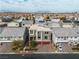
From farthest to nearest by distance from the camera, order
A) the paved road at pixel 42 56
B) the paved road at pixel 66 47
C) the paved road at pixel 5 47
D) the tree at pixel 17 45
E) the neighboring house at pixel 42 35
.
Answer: the neighboring house at pixel 42 35, the tree at pixel 17 45, the paved road at pixel 5 47, the paved road at pixel 66 47, the paved road at pixel 42 56

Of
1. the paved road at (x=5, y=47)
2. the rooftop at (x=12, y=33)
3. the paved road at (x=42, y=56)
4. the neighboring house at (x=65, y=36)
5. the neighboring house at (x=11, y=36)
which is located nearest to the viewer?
the paved road at (x=42, y=56)

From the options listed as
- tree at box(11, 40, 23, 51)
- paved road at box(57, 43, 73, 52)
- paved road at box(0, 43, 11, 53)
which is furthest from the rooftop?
paved road at box(57, 43, 73, 52)

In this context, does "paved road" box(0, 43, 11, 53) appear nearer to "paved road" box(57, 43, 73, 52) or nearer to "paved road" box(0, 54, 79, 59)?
"paved road" box(0, 54, 79, 59)

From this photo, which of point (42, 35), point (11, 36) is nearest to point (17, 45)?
point (11, 36)

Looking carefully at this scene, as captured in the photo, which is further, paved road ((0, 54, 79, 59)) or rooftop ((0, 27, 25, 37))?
rooftop ((0, 27, 25, 37))

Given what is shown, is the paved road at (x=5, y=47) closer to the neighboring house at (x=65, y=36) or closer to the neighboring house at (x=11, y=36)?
the neighboring house at (x=11, y=36)

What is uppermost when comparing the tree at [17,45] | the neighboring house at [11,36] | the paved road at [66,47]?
the neighboring house at [11,36]

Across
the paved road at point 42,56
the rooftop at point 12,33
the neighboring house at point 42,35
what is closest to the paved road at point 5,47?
the rooftop at point 12,33

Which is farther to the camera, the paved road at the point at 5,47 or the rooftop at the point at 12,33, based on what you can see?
the rooftop at the point at 12,33

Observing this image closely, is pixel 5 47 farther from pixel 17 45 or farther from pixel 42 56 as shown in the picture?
pixel 42 56

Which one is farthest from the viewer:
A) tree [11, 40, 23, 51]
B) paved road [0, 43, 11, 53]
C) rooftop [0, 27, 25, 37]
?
rooftop [0, 27, 25, 37]
